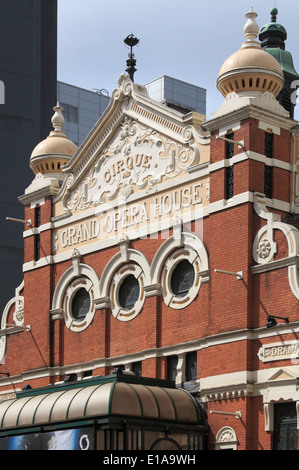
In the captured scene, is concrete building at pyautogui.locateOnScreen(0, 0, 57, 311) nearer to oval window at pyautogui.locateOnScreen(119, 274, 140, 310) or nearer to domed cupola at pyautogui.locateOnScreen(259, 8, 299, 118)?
domed cupola at pyautogui.locateOnScreen(259, 8, 299, 118)

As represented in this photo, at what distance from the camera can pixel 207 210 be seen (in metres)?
36.2

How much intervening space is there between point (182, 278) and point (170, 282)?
0.47 m

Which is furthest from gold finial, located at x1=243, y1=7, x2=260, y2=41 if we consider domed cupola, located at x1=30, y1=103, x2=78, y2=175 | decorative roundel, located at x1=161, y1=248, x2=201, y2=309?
domed cupola, located at x1=30, y1=103, x2=78, y2=175

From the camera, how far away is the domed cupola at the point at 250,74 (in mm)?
35812

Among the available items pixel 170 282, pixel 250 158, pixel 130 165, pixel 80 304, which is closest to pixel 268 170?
pixel 250 158

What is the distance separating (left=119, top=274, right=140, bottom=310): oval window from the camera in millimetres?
39000

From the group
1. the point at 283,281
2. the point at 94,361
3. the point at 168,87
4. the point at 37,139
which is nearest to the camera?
the point at 283,281

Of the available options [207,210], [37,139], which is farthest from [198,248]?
[37,139]

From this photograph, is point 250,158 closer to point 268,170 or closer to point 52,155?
point 268,170

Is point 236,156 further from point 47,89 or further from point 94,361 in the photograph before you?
point 47,89

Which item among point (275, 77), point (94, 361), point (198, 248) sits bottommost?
point (94, 361)

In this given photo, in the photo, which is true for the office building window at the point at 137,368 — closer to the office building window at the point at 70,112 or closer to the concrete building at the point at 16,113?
the concrete building at the point at 16,113

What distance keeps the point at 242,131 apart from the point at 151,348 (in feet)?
25.4

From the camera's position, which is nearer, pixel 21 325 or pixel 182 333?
pixel 182 333
